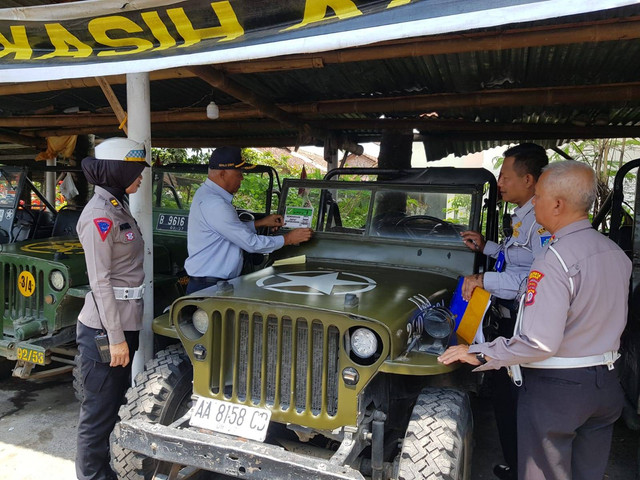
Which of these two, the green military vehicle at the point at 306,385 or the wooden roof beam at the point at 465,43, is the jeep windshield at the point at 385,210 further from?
the wooden roof beam at the point at 465,43

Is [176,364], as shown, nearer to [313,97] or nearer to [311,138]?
[313,97]

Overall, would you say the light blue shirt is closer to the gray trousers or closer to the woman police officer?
the woman police officer

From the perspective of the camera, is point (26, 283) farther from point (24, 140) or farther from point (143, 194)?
point (24, 140)

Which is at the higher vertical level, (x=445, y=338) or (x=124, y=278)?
(x=124, y=278)

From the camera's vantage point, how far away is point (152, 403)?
110 inches

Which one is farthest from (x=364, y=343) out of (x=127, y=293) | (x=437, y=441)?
(x=127, y=293)

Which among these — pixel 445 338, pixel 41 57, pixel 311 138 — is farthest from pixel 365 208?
pixel 311 138

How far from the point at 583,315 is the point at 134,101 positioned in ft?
10.5

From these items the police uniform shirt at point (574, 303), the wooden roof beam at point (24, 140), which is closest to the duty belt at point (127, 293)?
the police uniform shirt at point (574, 303)

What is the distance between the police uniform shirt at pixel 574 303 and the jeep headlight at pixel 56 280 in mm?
3203

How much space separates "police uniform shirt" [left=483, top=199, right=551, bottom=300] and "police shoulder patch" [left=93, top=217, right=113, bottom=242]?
2068 mm

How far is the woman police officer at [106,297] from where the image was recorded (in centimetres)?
280

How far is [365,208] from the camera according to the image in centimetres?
387

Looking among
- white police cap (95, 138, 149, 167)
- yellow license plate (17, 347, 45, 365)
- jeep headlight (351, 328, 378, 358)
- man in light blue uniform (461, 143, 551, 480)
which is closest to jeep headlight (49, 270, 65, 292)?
yellow license plate (17, 347, 45, 365)
